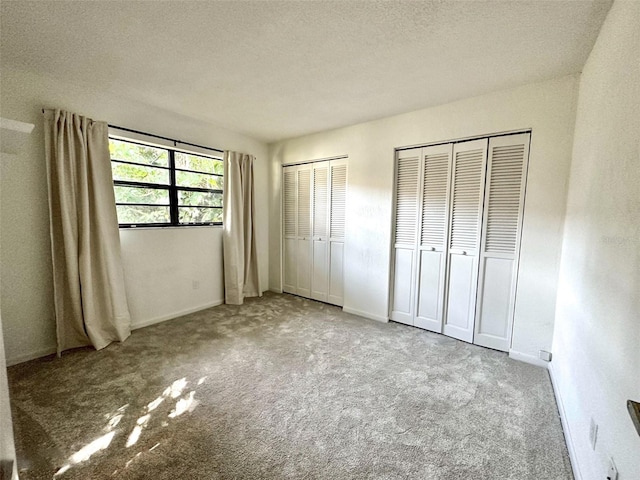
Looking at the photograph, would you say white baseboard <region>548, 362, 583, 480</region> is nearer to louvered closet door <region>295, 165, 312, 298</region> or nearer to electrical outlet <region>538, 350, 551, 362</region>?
electrical outlet <region>538, 350, 551, 362</region>

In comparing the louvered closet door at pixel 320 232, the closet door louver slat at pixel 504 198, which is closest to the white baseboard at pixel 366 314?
the louvered closet door at pixel 320 232

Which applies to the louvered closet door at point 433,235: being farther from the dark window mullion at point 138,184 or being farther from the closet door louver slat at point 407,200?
the dark window mullion at point 138,184

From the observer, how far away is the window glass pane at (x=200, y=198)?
11.1ft

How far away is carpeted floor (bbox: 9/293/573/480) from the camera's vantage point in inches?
55.0

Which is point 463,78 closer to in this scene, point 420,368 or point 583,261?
point 583,261

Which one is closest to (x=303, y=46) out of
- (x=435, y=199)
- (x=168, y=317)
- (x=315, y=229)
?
(x=435, y=199)

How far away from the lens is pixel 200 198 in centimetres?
359

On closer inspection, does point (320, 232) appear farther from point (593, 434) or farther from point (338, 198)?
point (593, 434)

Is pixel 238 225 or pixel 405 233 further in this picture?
pixel 238 225

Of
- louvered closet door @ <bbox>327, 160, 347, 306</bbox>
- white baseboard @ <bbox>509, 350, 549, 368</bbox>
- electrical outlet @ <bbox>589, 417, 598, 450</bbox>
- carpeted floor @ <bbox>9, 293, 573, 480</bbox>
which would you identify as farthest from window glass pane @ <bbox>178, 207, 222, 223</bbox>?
electrical outlet @ <bbox>589, 417, 598, 450</bbox>

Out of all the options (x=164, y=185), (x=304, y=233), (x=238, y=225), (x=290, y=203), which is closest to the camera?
(x=164, y=185)

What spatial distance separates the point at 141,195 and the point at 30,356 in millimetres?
1755

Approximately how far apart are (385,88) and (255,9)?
133cm

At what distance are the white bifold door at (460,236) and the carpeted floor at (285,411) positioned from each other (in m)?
0.34
